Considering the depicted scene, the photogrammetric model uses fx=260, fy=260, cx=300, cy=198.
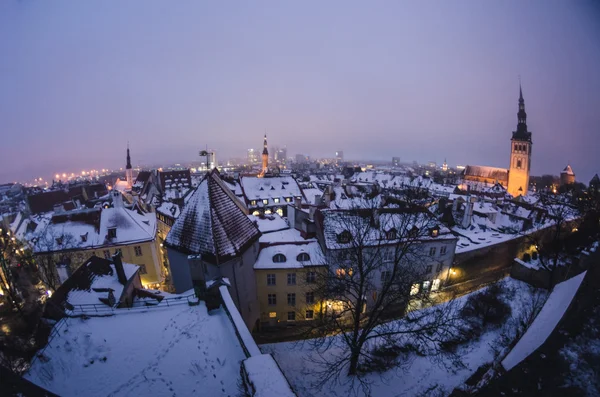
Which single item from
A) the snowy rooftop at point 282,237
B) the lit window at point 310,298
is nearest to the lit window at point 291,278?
the lit window at point 310,298

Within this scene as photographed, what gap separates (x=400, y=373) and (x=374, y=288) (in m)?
4.65

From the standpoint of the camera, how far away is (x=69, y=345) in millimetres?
8273

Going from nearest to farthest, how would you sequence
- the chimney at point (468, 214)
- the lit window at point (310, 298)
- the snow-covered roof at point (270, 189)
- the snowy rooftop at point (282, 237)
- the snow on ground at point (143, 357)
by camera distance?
the snow on ground at point (143, 357) < the lit window at point (310, 298) < the snowy rooftop at point (282, 237) < the chimney at point (468, 214) < the snow-covered roof at point (270, 189)

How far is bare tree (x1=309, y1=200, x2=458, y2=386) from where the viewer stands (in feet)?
47.9

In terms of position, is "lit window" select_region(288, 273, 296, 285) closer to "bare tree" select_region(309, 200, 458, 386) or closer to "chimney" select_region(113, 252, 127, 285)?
"bare tree" select_region(309, 200, 458, 386)

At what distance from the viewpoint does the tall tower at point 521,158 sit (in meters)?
83.2

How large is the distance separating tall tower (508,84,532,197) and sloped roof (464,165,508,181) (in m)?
9.96

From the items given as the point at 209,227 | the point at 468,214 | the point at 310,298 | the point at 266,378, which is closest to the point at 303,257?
the point at 310,298

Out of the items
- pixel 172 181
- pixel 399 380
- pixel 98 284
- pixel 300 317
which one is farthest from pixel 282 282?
pixel 172 181

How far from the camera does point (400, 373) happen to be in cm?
1409

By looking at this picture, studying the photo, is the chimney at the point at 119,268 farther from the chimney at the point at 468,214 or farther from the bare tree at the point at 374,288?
the chimney at the point at 468,214

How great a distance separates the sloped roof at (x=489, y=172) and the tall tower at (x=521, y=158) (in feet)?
32.7

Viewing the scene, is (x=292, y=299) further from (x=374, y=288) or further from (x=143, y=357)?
(x=143, y=357)

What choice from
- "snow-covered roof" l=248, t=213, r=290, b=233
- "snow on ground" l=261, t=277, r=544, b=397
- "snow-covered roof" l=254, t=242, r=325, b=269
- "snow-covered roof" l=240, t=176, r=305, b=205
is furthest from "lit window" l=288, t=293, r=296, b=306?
"snow-covered roof" l=240, t=176, r=305, b=205
